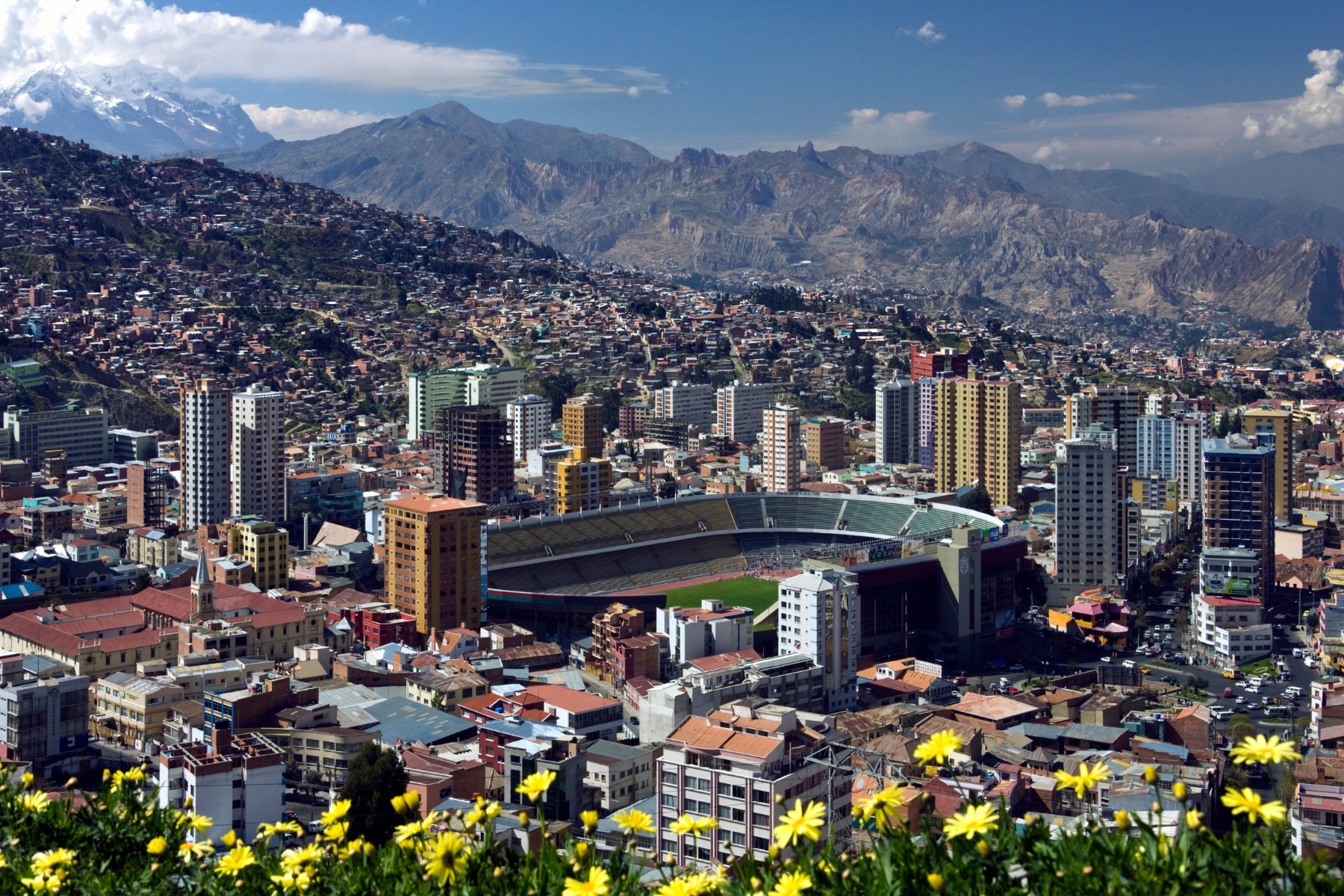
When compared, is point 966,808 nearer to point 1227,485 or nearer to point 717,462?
point 1227,485

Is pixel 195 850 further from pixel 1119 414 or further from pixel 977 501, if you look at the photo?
pixel 1119 414

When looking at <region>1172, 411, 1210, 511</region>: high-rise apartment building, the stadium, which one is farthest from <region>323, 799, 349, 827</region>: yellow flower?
<region>1172, 411, 1210, 511</region>: high-rise apartment building

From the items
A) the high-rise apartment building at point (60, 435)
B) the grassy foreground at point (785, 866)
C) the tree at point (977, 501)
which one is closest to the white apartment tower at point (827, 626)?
the tree at point (977, 501)

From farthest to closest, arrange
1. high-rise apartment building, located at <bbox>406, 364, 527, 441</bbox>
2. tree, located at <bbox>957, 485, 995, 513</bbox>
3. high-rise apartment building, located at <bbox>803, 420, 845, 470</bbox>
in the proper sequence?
high-rise apartment building, located at <bbox>406, 364, 527, 441</bbox>
high-rise apartment building, located at <bbox>803, 420, 845, 470</bbox>
tree, located at <bbox>957, 485, 995, 513</bbox>

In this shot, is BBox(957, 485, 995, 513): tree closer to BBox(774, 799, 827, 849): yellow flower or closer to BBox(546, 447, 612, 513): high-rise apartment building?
BBox(546, 447, 612, 513): high-rise apartment building

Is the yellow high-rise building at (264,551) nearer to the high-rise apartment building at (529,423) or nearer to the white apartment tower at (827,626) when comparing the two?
the white apartment tower at (827,626)

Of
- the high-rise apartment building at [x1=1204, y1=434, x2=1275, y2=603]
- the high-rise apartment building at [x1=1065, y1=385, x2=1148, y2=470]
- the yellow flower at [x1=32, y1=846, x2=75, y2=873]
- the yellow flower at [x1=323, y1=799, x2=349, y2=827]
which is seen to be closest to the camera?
the yellow flower at [x1=323, y1=799, x2=349, y2=827]

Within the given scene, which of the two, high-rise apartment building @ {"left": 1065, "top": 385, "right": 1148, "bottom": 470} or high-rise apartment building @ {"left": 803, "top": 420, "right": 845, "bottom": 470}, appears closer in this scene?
high-rise apartment building @ {"left": 1065, "top": 385, "right": 1148, "bottom": 470}

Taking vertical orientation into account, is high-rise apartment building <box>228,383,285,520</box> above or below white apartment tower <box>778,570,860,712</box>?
above
